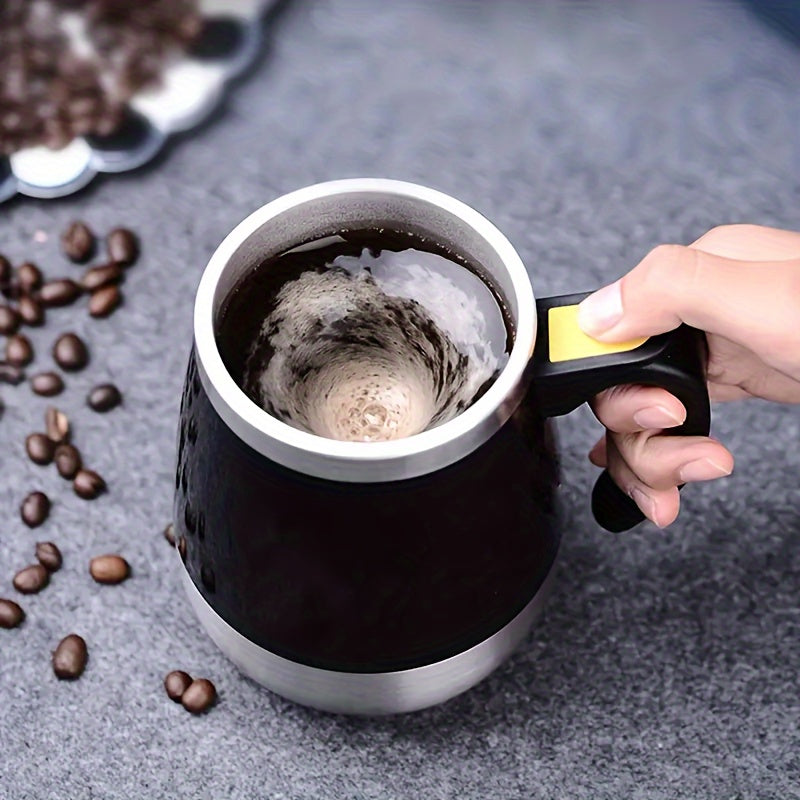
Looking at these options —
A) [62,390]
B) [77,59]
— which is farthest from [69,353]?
[77,59]

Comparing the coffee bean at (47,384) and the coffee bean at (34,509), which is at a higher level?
the coffee bean at (47,384)

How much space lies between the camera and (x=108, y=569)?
1026mm

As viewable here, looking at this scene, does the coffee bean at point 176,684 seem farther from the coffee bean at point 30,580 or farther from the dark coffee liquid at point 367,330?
the dark coffee liquid at point 367,330

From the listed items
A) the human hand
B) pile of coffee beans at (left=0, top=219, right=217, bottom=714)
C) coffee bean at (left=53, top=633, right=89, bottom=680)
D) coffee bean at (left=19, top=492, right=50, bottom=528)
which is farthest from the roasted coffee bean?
the human hand

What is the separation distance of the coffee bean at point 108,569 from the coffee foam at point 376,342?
1.07ft

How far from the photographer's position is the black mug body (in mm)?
731

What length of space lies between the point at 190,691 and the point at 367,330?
35 centimetres

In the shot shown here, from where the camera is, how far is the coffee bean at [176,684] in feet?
3.20

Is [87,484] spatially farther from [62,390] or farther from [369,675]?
[369,675]

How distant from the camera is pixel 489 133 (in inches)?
51.2

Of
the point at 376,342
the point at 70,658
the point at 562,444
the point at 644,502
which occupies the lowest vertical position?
the point at 70,658

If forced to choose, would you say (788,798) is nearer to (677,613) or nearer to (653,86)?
(677,613)

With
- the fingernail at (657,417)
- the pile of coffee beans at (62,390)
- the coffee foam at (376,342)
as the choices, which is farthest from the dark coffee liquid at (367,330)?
the pile of coffee beans at (62,390)

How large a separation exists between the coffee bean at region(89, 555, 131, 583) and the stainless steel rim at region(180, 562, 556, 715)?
4.9 inches
